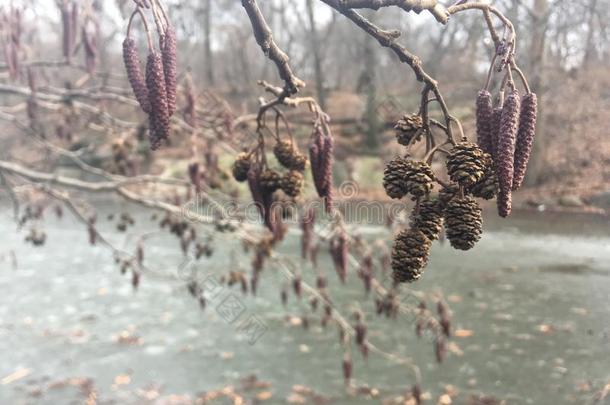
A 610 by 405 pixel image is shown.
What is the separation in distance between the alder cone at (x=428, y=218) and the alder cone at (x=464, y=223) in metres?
0.06

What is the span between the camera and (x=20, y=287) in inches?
306

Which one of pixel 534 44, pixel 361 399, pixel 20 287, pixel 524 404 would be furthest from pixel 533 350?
pixel 20 287

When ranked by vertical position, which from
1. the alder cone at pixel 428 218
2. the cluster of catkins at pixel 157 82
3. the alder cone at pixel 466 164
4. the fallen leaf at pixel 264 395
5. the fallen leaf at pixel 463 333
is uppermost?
the cluster of catkins at pixel 157 82

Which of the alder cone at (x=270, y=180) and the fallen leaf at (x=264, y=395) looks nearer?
the alder cone at (x=270, y=180)

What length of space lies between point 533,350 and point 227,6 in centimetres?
1635

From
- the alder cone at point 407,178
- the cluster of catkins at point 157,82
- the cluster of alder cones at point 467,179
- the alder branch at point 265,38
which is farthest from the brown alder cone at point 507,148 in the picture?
the cluster of catkins at point 157,82

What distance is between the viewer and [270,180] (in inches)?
55.6

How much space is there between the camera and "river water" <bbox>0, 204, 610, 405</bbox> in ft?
16.0

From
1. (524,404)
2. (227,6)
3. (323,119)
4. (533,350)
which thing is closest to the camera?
(323,119)

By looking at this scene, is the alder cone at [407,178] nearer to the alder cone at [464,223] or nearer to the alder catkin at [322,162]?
the alder cone at [464,223]

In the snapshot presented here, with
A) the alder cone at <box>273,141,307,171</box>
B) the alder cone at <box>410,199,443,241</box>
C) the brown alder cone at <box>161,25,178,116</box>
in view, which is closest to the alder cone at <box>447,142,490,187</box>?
the alder cone at <box>410,199,443,241</box>

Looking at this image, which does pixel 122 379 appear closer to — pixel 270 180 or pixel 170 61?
pixel 270 180

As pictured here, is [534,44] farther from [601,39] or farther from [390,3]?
[390,3]

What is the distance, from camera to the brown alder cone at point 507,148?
83 cm
